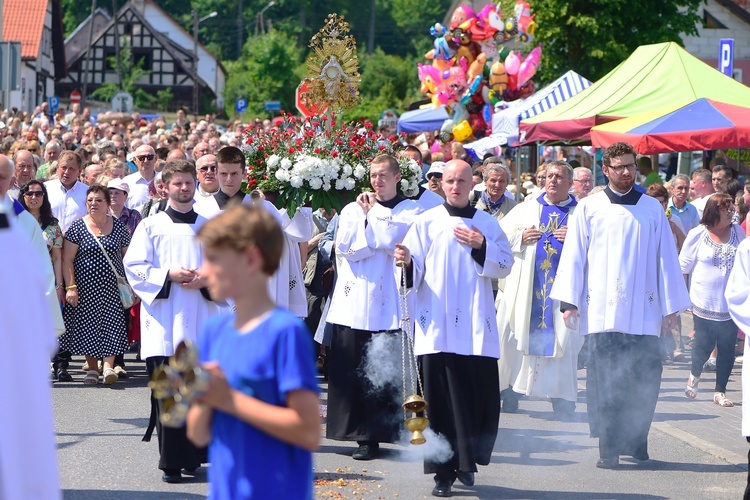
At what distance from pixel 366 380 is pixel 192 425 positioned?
5.24 meters

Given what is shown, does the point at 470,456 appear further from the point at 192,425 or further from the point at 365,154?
the point at 192,425

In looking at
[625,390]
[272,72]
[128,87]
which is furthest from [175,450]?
[128,87]

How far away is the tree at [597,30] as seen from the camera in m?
32.5

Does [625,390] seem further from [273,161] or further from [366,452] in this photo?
[273,161]

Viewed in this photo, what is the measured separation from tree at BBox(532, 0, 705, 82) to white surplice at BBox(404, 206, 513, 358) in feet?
83.0

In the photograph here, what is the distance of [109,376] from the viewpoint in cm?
1154

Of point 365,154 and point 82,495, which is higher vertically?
point 365,154

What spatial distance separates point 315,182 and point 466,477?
2.45 meters

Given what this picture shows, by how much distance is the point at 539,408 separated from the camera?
11.2m

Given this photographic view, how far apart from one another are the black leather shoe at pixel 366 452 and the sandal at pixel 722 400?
371cm

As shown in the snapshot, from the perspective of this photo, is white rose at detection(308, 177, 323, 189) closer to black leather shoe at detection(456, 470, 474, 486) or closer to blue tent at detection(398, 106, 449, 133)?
black leather shoe at detection(456, 470, 474, 486)

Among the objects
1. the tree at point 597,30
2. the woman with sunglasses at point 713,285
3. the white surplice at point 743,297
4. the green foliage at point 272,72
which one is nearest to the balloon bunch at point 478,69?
the tree at point 597,30

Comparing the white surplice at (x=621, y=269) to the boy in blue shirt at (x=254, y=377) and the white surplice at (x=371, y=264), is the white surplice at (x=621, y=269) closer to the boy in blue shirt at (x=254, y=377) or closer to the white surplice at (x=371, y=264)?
the white surplice at (x=371, y=264)

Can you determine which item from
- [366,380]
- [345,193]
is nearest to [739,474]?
[366,380]
